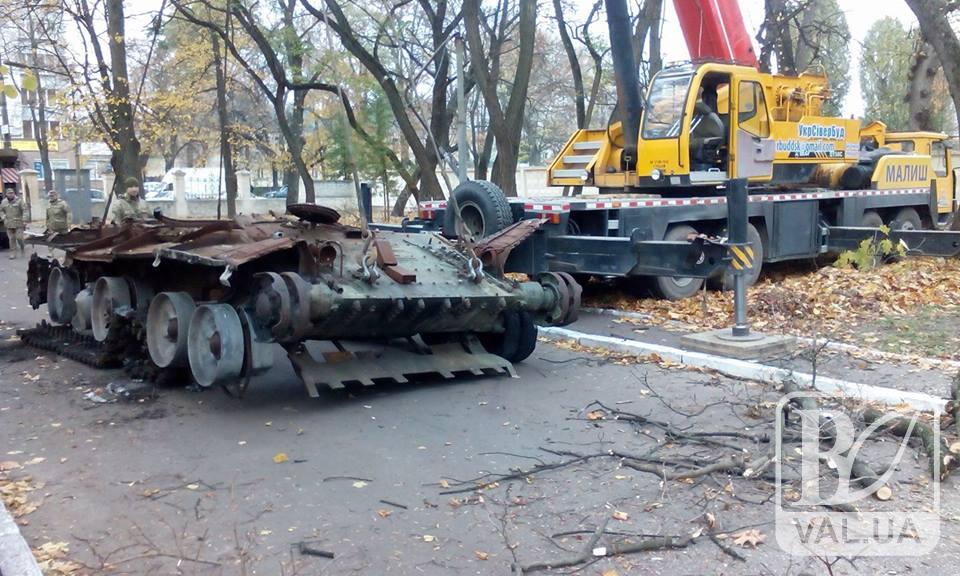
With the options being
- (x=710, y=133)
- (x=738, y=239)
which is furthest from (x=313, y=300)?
(x=710, y=133)

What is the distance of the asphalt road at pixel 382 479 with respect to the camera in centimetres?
445

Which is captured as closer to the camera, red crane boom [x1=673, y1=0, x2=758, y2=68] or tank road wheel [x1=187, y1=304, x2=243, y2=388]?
tank road wheel [x1=187, y1=304, x2=243, y2=388]

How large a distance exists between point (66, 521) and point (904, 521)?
4.25 metres

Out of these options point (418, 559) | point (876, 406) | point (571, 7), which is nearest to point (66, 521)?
point (418, 559)

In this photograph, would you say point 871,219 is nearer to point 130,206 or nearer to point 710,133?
point 710,133

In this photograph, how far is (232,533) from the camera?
475 centimetres

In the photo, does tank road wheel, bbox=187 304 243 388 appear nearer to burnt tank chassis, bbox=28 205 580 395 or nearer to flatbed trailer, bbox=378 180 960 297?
burnt tank chassis, bbox=28 205 580 395

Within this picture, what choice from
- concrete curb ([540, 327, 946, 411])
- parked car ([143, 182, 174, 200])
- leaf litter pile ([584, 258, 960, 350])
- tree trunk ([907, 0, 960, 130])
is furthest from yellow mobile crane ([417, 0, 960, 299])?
parked car ([143, 182, 174, 200])

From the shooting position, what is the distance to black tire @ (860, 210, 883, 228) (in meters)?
15.0

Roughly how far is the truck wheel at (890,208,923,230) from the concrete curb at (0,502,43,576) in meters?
14.2

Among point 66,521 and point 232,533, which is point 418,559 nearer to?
point 232,533

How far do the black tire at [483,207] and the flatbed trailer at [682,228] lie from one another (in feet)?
1.18

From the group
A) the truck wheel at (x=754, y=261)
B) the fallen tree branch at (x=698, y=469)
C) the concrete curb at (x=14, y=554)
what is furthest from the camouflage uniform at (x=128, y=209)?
the fallen tree branch at (x=698, y=469)

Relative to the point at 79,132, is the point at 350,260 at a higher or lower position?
lower
